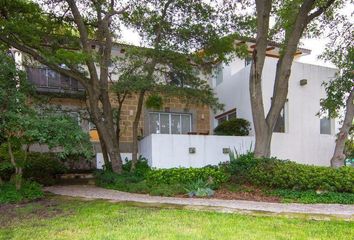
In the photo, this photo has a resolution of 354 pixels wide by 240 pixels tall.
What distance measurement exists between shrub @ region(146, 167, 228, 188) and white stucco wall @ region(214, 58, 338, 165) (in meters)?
5.00

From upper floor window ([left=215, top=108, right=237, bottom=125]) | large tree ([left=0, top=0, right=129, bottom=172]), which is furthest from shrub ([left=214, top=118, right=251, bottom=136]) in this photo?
large tree ([left=0, top=0, right=129, bottom=172])

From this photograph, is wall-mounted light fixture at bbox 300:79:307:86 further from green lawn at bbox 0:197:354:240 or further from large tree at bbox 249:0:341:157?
green lawn at bbox 0:197:354:240

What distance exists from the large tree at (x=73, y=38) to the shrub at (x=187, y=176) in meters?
2.78

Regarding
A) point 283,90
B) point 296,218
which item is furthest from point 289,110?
point 296,218

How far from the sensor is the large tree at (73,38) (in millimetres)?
12781

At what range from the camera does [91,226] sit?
6785 mm

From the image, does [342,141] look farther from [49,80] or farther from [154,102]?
[49,80]

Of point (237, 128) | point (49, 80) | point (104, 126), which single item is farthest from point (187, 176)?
point (49, 80)

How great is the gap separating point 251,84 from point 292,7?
13.7ft

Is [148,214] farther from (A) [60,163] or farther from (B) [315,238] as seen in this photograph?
(A) [60,163]

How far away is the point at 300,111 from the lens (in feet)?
55.3

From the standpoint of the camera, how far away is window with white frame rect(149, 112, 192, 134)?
19305 millimetres

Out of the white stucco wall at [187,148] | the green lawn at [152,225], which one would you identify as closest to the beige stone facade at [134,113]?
the white stucco wall at [187,148]

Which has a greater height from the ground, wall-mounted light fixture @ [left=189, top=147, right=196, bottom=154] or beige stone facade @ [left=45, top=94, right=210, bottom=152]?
beige stone facade @ [left=45, top=94, right=210, bottom=152]
